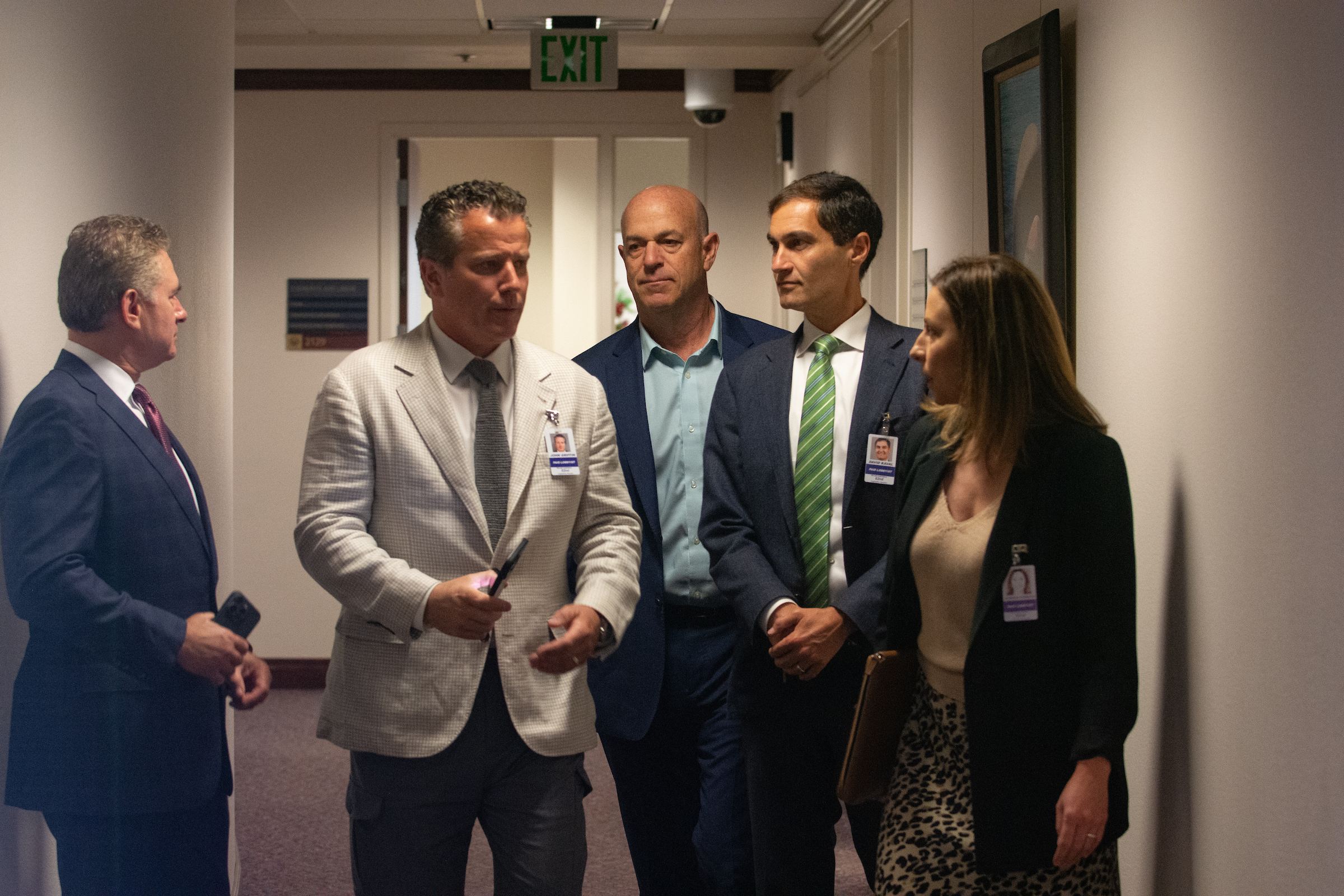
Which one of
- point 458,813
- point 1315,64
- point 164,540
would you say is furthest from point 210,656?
point 1315,64

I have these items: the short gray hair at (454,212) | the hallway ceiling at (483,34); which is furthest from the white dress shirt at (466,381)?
the hallway ceiling at (483,34)

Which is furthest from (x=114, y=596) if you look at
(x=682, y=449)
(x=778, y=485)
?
(x=682, y=449)

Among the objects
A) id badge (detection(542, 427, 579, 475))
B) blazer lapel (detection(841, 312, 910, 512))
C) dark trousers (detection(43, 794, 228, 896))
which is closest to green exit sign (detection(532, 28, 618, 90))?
blazer lapel (detection(841, 312, 910, 512))

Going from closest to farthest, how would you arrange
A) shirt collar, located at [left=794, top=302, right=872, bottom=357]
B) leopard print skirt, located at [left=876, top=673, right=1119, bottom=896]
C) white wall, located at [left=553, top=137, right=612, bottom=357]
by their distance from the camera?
leopard print skirt, located at [left=876, top=673, right=1119, bottom=896] → shirt collar, located at [left=794, top=302, right=872, bottom=357] → white wall, located at [left=553, top=137, right=612, bottom=357]

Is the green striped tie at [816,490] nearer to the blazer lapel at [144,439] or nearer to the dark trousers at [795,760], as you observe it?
the dark trousers at [795,760]

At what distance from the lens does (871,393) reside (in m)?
2.46

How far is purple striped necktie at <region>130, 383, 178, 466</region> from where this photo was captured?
4.37 feet

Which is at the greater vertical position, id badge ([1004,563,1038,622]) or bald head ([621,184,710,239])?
bald head ([621,184,710,239])

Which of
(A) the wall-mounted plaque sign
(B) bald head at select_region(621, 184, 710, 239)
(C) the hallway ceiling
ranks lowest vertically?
(B) bald head at select_region(621, 184, 710, 239)

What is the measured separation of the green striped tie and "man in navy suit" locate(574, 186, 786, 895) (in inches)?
11.2

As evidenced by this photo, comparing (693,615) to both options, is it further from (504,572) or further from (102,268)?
(102,268)

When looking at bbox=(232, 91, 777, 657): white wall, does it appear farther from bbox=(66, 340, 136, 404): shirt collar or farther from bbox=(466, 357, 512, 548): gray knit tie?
bbox=(66, 340, 136, 404): shirt collar

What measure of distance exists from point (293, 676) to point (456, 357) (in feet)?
2.66

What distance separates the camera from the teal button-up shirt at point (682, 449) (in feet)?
8.98
